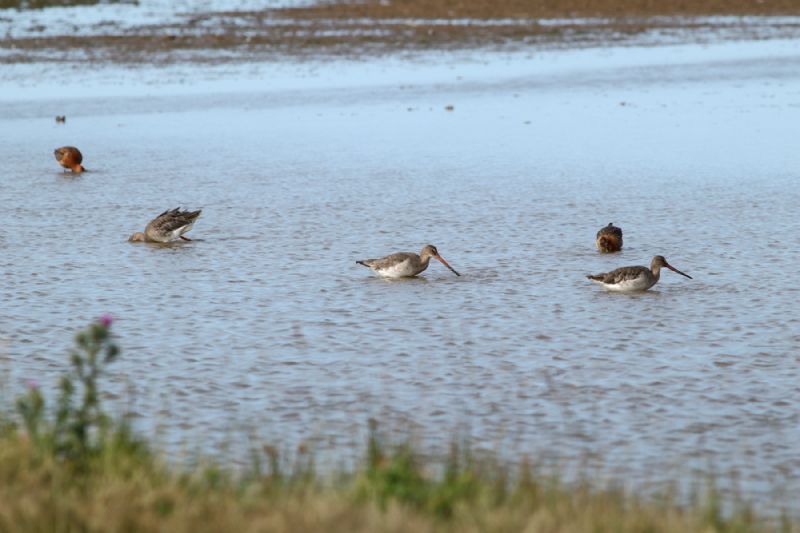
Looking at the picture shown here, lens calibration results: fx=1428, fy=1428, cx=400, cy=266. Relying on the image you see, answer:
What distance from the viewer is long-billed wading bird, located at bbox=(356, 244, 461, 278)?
13586 mm

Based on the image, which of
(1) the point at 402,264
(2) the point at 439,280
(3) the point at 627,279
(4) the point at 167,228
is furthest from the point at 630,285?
(4) the point at 167,228

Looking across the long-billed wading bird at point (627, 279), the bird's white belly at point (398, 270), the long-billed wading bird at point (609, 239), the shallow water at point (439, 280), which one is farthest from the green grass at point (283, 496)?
the long-billed wading bird at point (609, 239)

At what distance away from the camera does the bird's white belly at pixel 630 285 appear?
1283 cm

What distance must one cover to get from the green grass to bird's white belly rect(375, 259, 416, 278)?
6029mm

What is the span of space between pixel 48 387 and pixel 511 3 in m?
45.8

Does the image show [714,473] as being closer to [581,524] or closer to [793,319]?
[581,524]

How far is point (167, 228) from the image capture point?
1571 cm

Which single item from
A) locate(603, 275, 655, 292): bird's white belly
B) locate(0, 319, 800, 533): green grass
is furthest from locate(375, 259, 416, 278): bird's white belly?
locate(0, 319, 800, 533): green grass

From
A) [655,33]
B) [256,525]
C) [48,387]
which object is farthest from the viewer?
[655,33]

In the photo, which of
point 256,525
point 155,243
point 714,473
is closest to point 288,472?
point 256,525

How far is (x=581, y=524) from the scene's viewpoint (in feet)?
19.7

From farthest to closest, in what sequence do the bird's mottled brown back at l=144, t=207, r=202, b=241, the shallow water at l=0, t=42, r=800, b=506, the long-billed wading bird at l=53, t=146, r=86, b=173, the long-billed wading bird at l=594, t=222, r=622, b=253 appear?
the long-billed wading bird at l=53, t=146, r=86, b=173
the bird's mottled brown back at l=144, t=207, r=202, b=241
the long-billed wading bird at l=594, t=222, r=622, b=253
the shallow water at l=0, t=42, r=800, b=506

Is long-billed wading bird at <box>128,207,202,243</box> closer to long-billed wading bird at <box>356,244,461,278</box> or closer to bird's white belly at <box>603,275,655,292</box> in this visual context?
long-billed wading bird at <box>356,244,461,278</box>

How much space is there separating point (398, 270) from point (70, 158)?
30.4ft
